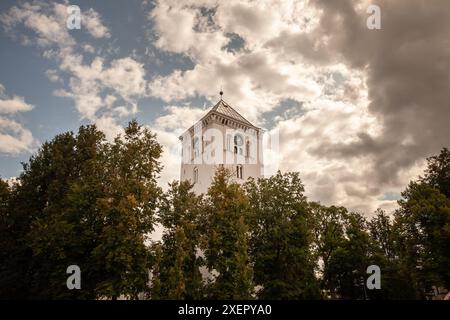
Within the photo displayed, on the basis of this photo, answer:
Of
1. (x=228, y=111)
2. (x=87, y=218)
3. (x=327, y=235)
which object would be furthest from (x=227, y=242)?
(x=228, y=111)

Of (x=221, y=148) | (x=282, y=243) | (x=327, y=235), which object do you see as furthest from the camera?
(x=221, y=148)

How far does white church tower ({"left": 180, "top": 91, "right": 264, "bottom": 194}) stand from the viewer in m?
47.8

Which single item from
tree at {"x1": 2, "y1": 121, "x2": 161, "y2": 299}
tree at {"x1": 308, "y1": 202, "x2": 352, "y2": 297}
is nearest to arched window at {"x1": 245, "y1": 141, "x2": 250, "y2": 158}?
tree at {"x1": 308, "y1": 202, "x2": 352, "y2": 297}

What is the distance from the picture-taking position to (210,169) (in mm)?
47156

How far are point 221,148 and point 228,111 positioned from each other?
8.21 metres

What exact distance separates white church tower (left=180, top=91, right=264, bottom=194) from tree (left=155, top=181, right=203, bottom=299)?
17.6 m

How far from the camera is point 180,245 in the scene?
25.2m

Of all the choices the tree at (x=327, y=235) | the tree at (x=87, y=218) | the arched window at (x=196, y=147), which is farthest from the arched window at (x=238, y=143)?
the tree at (x=87, y=218)

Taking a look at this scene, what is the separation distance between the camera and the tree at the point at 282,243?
29.2 meters

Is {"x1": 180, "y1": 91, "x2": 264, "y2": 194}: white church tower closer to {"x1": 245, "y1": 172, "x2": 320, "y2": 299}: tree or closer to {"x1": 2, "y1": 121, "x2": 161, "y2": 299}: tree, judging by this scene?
{"x1": 245, "y1": 172, "x2": 320, "y2": 299}: tree

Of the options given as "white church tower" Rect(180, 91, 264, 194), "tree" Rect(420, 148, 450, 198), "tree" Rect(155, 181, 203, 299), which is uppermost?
"white church tower" Rect(180, 91, 264, 194)

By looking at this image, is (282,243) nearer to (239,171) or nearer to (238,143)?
(239,171)

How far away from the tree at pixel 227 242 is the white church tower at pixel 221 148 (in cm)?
1622

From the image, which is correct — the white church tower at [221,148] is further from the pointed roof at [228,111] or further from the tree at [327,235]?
the tree at [327,235]
